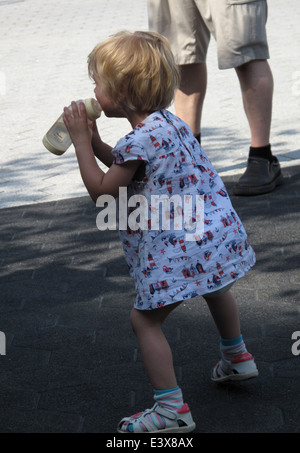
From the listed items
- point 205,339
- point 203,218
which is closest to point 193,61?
point 205,339

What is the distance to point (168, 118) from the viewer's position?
2.81 m

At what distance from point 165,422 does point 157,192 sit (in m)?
0.76

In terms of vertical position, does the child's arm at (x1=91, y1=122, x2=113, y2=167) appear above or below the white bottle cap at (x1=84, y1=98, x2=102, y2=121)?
below

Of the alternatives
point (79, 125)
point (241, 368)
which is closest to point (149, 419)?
point (241, 368)

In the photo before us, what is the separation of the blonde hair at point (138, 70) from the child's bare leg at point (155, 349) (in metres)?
0.68

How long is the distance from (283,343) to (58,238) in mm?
1773

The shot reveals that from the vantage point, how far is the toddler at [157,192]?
2.75 metres

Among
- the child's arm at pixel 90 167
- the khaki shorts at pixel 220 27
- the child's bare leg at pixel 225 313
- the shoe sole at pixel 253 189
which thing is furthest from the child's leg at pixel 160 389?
the khaki shorts at pixel 220 27

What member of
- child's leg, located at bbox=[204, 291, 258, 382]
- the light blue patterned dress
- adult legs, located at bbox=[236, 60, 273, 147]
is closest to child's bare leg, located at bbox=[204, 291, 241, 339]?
child's leg, located at bbox=[204, 291, 258, 382]

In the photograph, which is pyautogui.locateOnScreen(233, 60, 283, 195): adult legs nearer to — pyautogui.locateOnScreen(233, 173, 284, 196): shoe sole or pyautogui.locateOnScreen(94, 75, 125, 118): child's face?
pyautogui.locateOnScreen(233, 173, 284, 196): shoe sole

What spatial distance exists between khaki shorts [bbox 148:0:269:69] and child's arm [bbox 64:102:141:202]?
2.37 meters

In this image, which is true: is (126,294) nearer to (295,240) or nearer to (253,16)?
(295,240)

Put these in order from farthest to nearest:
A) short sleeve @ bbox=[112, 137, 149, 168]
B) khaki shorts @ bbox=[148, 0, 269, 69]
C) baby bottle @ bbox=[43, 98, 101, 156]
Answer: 1. khaki shorts @ bbox=[148, 0, 269, 69]
2. baby bottle @ bbox=[43, 98, 101, 156]
3. short sleeve @ bbox=[112, 137, 149, 168]

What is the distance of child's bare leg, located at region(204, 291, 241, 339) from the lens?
9.78 ft
